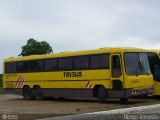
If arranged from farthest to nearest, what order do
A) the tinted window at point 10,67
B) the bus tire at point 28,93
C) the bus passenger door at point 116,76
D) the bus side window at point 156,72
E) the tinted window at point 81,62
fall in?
the tinted window at point 10,67 < the bus tire at point 28,93 < the bus side window at point 156,72 < the tinted window at point 81,62 < the bus passenger door at point 116,76

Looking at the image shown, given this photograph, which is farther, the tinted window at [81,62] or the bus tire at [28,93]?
the bus tire at [28,93]

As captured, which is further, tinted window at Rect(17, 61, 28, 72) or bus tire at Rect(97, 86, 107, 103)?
tinted window at Rect(17, 61, 28, 72)

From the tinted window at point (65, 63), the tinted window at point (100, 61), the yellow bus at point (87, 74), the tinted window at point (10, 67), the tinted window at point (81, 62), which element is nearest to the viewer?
the yellow bus at point (87, 74)

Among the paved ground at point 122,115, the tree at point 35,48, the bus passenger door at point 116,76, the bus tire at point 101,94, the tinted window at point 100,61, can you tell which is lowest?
the paved ground at point 122,115

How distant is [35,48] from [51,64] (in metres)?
32.8

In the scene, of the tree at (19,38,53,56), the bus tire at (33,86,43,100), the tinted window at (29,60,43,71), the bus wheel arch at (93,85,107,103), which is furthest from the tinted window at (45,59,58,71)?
the tree at (19,38,53,56)

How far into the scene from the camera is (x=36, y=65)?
32.1m

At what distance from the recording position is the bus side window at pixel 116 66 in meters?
25.3

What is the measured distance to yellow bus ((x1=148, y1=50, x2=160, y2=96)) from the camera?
27.5 m

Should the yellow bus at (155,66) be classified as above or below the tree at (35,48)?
below

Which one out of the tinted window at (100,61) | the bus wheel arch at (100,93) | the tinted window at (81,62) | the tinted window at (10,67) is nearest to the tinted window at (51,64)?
the tinted window at (81,62)

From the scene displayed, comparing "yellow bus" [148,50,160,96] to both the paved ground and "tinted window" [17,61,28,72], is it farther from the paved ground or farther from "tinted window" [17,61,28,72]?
"tinted window" [17,61,28,72]

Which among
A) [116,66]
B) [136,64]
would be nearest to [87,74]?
[116,66]

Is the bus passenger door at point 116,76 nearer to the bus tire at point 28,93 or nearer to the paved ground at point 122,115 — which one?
the paved ground at point 122,115
